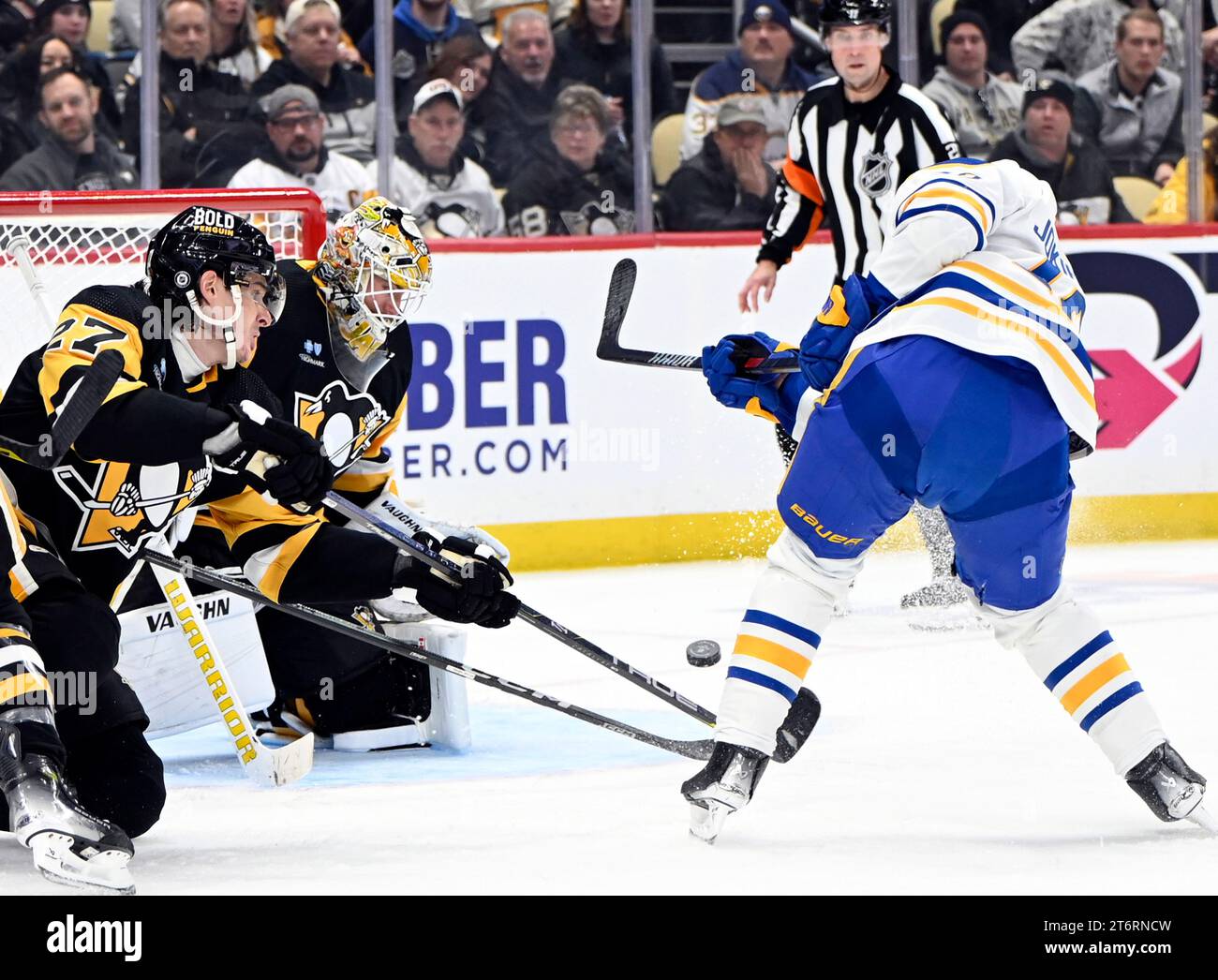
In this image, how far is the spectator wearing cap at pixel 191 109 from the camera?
468cm

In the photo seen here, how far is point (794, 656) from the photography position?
2.41 metres

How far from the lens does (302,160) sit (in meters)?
4.83

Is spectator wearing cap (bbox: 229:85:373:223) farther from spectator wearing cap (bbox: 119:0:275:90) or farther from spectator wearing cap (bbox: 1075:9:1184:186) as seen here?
spectator wearing cap (bbox: 1075:9:1184:186)

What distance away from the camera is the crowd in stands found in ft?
15.4

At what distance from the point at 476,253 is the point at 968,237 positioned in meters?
2.56

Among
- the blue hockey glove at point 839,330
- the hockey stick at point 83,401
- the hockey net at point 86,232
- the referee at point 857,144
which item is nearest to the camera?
the hockey stick at point 83,401

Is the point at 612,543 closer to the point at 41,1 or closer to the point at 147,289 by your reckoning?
the point at 41,1

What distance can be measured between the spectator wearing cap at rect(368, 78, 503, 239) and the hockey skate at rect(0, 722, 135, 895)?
291 cm

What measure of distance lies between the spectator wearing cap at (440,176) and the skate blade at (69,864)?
2952 mm

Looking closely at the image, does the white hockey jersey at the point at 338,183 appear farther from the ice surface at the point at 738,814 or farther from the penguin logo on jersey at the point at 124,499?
the penguin logo on jersey at the point at 124,499
